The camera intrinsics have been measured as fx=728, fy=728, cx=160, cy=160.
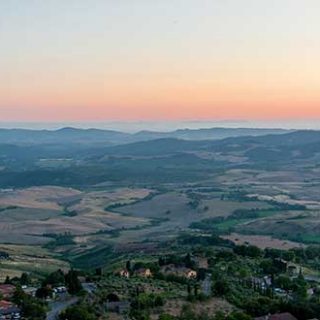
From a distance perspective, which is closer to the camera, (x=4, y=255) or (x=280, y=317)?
(x=280, y=317)

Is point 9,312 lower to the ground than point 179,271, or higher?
higher

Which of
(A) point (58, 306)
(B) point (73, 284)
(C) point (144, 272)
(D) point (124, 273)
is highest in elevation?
(B) point (73, 284)

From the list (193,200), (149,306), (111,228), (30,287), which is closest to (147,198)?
(193,200)

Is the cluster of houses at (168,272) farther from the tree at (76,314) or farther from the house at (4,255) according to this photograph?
the house at (4,255)

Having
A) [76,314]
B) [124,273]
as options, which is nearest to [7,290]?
[124,273]

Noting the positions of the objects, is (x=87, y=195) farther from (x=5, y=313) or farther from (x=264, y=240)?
(x=5, y=313)

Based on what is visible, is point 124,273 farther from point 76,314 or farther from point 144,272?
point 76,314

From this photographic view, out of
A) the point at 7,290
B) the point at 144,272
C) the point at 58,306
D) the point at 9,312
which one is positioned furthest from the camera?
the point at 144,272

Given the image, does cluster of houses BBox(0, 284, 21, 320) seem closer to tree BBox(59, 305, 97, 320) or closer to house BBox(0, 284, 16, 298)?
house BBox(0, 284, 16, 298)
